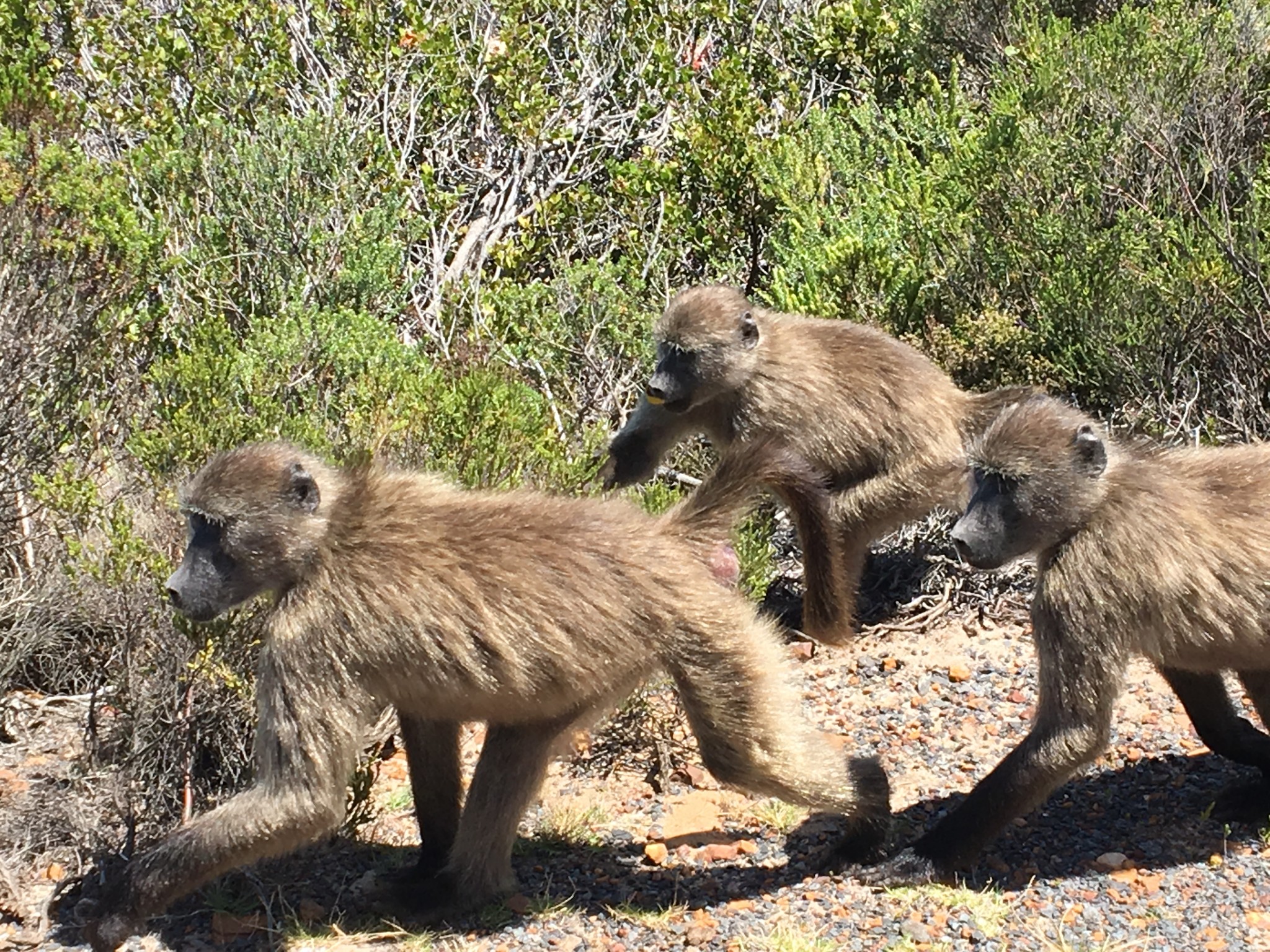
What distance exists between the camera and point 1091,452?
11.6 feet

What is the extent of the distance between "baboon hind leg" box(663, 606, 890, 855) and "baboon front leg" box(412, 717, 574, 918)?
34cm

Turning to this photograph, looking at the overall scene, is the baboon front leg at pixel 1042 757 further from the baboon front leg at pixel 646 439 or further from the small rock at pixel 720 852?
the baboon front leg at pixel 646 439

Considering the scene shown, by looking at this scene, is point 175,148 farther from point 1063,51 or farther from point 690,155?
point 1063,51

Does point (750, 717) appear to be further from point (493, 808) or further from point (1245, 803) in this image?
point (1245, 803)

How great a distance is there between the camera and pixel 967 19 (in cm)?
889

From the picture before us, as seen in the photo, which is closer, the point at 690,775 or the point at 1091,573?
the point at 1091,573

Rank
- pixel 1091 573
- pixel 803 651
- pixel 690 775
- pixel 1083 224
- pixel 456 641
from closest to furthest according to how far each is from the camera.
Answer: pixel 456 641 → pixel 1091 573 → pixel 690 775 → pixel 803 651 → pixel 1083 224

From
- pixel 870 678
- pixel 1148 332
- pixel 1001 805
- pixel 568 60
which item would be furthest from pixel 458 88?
pixel 1001 805

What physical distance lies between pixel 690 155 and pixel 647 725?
424cm

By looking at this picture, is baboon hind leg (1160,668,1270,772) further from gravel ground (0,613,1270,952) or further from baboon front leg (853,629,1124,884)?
baboon front leg (853,629,1124,884)

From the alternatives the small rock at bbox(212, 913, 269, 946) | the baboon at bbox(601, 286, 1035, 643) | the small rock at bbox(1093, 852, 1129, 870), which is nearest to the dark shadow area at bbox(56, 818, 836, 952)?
the small rock at bbox(212, 913, 269, 946)

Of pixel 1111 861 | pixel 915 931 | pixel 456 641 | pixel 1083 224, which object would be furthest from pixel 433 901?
pixel 1083 224

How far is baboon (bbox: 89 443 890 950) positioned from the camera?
10.3ft

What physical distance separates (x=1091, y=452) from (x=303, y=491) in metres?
1.90
